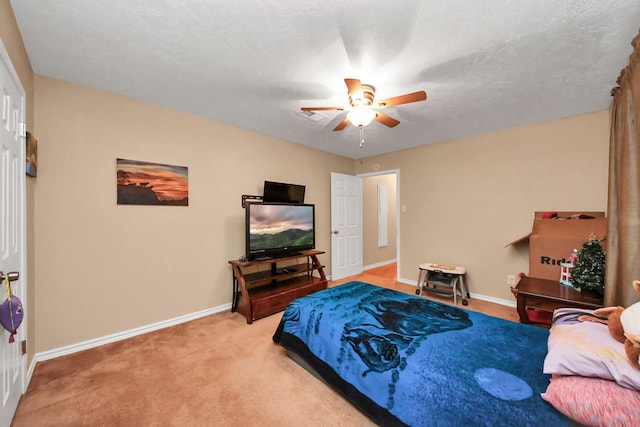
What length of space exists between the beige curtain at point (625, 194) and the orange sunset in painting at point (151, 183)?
393 cm

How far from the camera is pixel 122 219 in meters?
2.57

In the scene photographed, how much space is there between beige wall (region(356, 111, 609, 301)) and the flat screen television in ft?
6.18

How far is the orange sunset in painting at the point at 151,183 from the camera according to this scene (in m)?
2.58

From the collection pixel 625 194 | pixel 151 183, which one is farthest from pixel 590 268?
pixel 151 183

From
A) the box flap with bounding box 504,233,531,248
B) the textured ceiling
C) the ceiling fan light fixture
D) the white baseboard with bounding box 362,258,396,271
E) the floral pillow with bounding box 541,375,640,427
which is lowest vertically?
the white baseboard with bounding box 362,258,396,271

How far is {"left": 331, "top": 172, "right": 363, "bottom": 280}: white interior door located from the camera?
4664 millimetres

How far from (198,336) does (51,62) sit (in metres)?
2.73

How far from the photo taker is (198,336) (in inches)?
102

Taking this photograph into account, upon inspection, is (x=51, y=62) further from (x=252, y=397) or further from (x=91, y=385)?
(x=252, y=397)

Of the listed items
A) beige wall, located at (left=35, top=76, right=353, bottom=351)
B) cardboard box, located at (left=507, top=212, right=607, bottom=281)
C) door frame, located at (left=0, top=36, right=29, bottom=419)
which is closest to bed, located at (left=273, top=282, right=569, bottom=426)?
cardboard box, located at (left=507, top=212, right=607, bottom=281)

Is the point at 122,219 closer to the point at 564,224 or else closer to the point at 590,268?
the point at 590,268

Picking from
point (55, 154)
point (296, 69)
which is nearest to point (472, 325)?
point (296, 69)

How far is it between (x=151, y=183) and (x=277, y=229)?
156 cm

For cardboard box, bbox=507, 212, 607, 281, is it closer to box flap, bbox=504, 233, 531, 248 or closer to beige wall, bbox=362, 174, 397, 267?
box flap, bbox=504, 233, 531, 248
